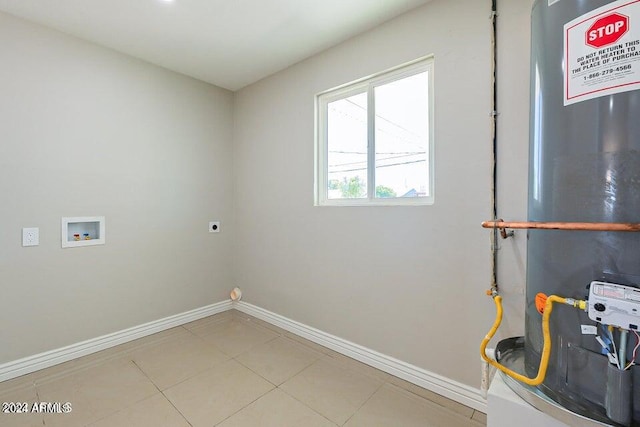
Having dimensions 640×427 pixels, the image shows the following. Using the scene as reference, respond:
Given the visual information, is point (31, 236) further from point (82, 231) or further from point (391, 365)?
point (391, 365)

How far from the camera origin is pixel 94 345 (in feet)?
7.62

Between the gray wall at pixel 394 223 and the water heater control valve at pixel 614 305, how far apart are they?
0.94m

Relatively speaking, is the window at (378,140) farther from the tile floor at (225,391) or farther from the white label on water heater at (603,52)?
the tile floor at (225,391)

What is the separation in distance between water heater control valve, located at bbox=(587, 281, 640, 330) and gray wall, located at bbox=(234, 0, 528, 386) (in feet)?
3.10

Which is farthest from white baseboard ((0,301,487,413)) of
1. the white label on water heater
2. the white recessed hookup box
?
the white label on water heater

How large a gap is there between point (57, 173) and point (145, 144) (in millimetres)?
697

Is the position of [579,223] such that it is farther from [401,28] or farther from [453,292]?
[401,28]

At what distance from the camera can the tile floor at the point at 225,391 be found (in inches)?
63.1

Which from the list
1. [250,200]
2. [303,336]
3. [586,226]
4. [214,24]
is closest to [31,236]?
[250,200]

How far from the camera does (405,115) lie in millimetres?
2057

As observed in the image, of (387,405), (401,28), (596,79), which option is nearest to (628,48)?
(596,79)

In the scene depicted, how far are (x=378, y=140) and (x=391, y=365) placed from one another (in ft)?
5.52

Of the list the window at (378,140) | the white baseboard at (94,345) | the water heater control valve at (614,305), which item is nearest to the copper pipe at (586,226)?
the water heater control valve at (614,305)

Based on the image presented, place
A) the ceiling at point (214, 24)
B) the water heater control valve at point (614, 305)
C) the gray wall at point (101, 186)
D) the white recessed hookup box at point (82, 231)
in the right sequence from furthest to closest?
the white recessed hookup box at point (82, 231), the gray wall at point (101, 186), the ceiling at point (214, 24), the water heater control valve at point (614, 305)
